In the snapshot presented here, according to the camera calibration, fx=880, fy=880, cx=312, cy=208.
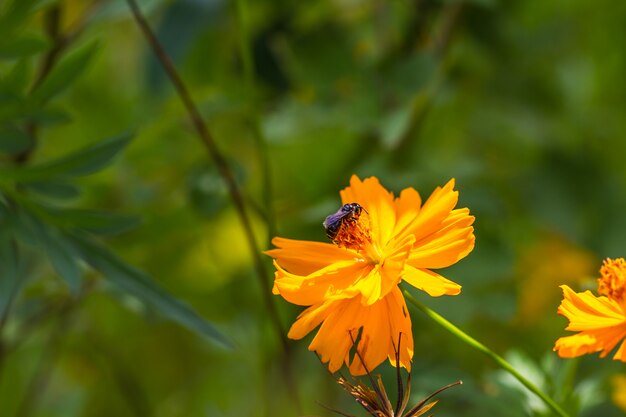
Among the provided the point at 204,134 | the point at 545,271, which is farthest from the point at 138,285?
the point at 545,271

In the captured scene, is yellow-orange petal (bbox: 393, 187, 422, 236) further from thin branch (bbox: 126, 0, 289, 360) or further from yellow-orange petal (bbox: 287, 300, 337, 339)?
thin branch (bbox: 126, 0, 289, 360)

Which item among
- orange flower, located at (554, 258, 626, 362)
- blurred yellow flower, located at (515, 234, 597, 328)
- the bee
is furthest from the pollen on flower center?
blurred yellow flower, located at (515, 234, 597, 328)

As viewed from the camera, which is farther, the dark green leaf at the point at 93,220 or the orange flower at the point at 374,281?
the dark green leaf at the point at 93,220

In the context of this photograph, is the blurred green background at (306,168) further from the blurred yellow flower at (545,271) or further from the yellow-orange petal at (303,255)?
the yellow-orange petal at (303,255)

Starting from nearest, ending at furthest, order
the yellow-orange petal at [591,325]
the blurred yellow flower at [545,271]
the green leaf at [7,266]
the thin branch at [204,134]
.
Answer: the yellow-orange petal at [591,325]
the green leaf at [7,266]
the thin branch at [204,134]
the blurred yellow flower at [545,271]

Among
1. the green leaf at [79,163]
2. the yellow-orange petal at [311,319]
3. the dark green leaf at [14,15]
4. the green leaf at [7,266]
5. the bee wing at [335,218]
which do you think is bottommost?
the yellow-orange petal at [311,319]

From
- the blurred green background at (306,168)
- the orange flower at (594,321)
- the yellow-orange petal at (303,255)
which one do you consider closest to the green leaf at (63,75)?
the blurred green background at (306,168)
